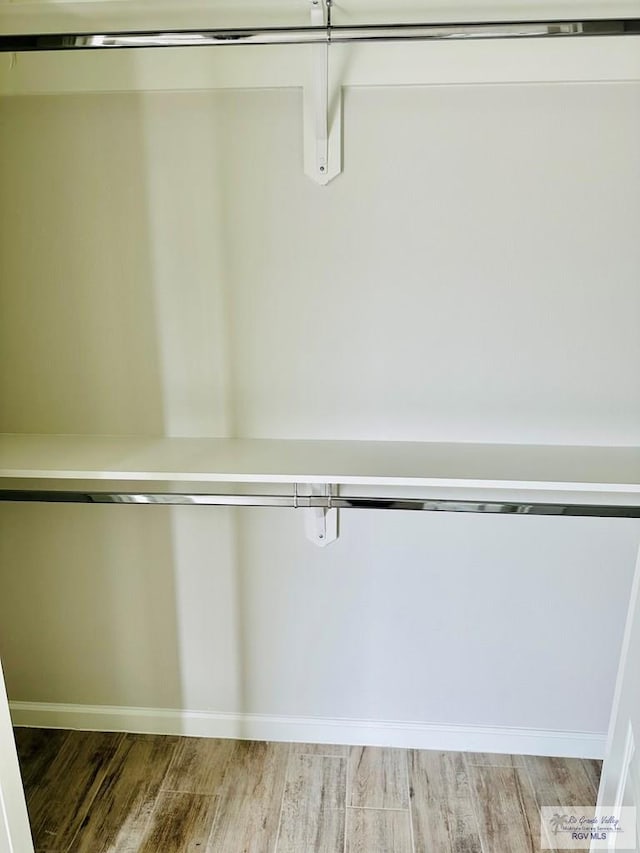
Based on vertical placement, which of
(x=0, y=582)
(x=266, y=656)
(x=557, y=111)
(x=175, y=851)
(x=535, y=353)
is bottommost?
(x=175, y=851)

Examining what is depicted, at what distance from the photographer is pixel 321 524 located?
69.0 inches

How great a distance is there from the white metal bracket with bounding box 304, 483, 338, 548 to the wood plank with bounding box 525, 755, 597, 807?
2.88 ft

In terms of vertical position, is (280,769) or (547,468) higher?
(547,468)

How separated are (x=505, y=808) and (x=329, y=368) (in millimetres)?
1246

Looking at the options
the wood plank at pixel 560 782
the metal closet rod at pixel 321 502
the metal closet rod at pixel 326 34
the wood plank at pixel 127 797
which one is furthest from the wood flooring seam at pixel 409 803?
the metal closet rod at pixel 326 34

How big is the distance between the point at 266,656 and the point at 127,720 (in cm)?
50

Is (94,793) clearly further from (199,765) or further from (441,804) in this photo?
(441,804)

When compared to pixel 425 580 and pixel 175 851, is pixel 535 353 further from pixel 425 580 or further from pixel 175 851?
pixel 175 851

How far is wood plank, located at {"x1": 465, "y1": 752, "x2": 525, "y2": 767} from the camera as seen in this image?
6.20ft

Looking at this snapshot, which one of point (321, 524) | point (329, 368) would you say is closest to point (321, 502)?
point (321, 524)

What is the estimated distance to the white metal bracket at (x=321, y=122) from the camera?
4.69ft

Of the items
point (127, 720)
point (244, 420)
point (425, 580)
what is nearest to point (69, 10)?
point (244, 420)

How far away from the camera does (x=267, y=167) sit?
1.57 m

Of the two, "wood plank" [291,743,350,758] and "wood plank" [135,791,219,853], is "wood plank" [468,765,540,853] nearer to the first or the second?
"wood plank" [291,743,350,758]
